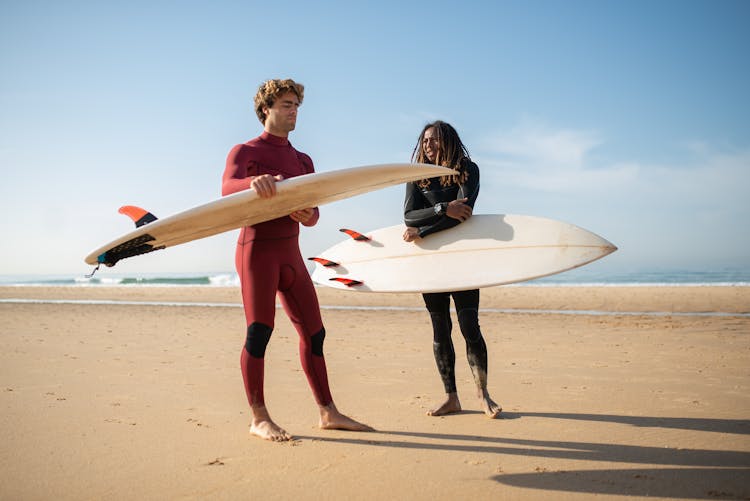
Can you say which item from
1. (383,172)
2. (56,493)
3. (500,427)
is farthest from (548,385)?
(56,493)

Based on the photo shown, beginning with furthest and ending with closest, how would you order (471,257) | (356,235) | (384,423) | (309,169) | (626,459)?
(356,235), (471,257), (309,169), (384,423), (626,459)

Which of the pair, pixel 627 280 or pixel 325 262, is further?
pixel 627 280

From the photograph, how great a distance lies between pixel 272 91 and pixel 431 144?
1.10 m

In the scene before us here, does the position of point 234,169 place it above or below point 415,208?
above

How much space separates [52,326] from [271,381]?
6.16 meters

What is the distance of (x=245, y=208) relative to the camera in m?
2.84

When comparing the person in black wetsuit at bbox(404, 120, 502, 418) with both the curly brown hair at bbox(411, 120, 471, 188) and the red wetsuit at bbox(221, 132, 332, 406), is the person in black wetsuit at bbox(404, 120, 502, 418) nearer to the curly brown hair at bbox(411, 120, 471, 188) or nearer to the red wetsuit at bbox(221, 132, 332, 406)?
the curly brown hair at bbox(411, 120, 471, 188)

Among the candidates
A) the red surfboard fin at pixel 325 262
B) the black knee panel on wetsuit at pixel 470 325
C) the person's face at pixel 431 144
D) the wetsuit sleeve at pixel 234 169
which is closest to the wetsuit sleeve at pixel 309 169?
the wetsuit sleeve at pixel 234 169

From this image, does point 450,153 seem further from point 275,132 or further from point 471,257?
point 275,132

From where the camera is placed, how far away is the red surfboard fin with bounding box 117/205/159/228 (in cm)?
302

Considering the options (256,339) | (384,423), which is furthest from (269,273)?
(384,423)

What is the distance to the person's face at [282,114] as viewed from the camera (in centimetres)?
308

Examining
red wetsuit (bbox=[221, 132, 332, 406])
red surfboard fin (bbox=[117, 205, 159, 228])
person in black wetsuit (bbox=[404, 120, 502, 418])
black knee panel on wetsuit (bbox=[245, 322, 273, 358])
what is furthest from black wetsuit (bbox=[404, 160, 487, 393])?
red surfboard fin (bbox=[117, 205, 159, 228])

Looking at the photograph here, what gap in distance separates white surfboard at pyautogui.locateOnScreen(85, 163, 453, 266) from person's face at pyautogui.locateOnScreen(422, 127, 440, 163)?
375 mm
